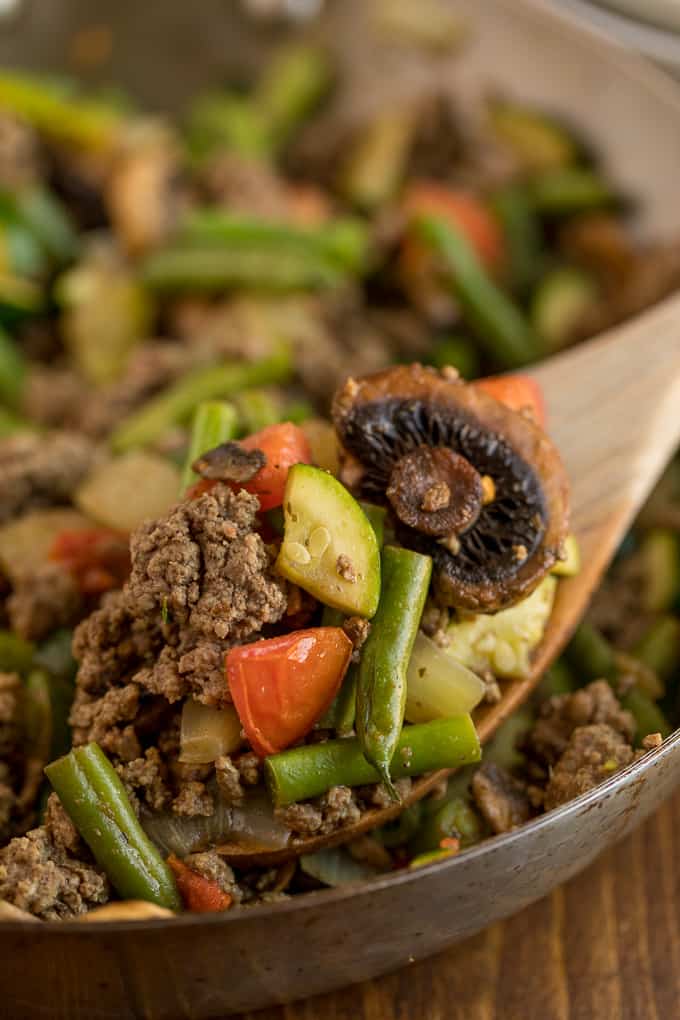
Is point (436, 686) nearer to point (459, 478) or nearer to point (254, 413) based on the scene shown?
point (459, 478)

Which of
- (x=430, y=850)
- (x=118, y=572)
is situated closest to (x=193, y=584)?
(x=118, y=572)

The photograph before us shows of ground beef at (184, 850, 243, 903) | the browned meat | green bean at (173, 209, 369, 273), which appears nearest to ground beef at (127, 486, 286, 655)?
ground beef at (184, 850, 243, 903)

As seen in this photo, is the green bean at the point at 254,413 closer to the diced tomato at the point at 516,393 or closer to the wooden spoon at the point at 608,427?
the diced tomato at the point at 516,393

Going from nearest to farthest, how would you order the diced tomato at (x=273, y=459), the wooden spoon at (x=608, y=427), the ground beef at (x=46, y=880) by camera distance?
the ground beef at (x=46, y=880) < the diced tomato at (x=273, y=459) < the wooden spoon at (x=608, y=427)

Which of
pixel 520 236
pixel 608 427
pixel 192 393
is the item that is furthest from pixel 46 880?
pixel 520 236

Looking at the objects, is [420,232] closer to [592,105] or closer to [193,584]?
[592,105]

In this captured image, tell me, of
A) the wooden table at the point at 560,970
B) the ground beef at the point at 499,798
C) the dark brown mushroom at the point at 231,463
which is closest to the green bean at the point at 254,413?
the dark brown mushroom at the point at 231,463
